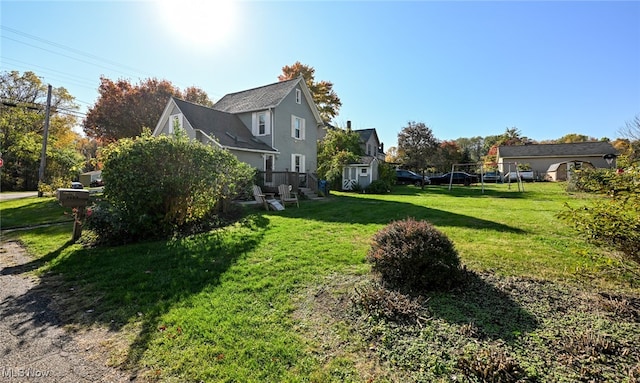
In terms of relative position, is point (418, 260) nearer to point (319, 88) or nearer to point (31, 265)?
point (31, 265)

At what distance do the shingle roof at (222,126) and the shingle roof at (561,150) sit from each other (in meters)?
35.5

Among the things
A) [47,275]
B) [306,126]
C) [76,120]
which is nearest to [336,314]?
[47,275]

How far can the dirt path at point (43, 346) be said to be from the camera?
8.82ft

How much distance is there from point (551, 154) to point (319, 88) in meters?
30.7

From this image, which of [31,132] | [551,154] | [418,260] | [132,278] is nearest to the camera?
[418,260]

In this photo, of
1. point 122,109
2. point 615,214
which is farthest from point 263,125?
point 615,214

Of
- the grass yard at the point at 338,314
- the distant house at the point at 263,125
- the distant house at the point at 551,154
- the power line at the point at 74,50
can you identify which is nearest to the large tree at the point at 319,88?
the distant house at the point at 263,125

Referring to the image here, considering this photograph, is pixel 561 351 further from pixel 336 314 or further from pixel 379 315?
pixel 336 314

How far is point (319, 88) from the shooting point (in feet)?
124

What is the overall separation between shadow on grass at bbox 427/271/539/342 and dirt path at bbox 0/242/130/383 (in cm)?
331

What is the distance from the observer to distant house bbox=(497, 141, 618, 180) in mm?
34750

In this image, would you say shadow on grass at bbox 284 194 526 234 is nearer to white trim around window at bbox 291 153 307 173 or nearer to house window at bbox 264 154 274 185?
house window at bbox 264 154 274 185

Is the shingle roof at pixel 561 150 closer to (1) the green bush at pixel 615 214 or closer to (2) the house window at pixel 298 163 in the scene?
(2) the house window at pixel 298 163

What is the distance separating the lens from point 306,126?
22.5m
